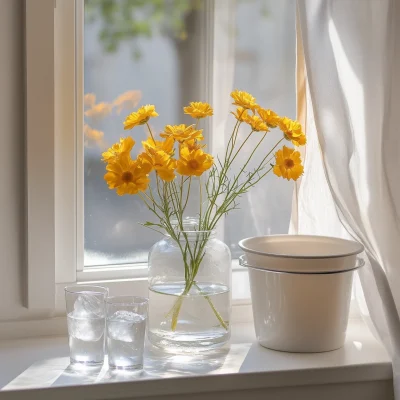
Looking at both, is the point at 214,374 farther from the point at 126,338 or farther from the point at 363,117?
the point at 363,117

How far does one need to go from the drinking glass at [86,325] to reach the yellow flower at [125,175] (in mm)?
204

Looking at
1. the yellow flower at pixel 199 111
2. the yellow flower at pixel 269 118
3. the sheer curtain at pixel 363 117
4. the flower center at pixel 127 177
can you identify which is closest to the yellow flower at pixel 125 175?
the flower center at pixel 127 177

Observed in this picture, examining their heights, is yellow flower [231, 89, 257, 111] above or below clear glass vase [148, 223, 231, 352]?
above

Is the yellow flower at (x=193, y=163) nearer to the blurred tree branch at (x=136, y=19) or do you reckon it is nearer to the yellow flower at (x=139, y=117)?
the yellow flower at (x=139, y=117)

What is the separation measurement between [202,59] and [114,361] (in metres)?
Result: 0.67

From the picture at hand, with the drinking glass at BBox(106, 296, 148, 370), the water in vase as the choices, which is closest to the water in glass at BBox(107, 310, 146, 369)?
the drinking glass at BBox(106, 296, 148, 370)

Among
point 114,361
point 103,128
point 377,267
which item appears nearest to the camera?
point 114,361

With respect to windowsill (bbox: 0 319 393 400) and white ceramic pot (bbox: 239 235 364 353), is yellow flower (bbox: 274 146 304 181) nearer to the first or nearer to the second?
white ceramic pot (bbox: 239 235 364 353)

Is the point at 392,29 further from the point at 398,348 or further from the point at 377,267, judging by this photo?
the point at 398,348

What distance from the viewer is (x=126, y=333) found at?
141 centimetres

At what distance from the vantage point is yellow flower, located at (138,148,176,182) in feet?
4.71

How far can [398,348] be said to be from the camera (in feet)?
4.98

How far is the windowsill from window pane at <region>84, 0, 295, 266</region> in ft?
0.91

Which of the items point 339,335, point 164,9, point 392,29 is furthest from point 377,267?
point 164,9
